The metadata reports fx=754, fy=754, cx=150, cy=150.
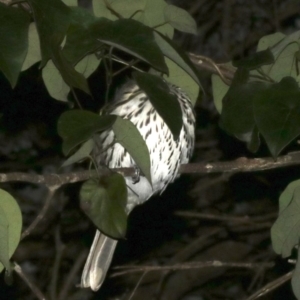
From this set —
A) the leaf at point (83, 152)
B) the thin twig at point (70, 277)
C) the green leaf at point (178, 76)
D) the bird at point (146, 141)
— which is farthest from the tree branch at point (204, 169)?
the thin twig at point (70, 277)

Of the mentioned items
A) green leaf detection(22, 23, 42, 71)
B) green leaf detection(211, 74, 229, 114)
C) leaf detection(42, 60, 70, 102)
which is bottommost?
green leaf detection(211, 74, 229, 114)

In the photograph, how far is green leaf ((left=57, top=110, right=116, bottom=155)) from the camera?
100 centimetres

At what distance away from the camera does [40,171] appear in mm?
4035

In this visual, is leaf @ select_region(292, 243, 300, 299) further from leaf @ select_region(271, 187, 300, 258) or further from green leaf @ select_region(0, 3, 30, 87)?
green leaf @ select_region(0, 3, 30, 87)

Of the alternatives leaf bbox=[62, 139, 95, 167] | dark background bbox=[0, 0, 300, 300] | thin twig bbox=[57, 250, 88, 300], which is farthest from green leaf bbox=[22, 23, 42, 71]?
thin twig bbox=[57, 250, 88, 300]

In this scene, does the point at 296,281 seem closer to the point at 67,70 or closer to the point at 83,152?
the point at 83,152

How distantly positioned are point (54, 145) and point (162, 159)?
1620 millimetres

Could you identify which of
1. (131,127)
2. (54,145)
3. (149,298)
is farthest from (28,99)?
(131,127)

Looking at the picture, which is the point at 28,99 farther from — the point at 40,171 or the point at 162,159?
the point at 162,159

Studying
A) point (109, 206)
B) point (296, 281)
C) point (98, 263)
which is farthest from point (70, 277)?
point (109, 206)

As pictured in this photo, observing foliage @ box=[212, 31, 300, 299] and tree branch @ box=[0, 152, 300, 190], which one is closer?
foliage @ box=[212, 31, 300, 299]

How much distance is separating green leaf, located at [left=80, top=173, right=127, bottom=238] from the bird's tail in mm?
1221

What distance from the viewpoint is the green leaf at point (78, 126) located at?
997mm

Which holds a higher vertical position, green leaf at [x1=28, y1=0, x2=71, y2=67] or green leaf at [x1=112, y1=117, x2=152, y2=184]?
green leaf at [x1=28, y1=0, x2=71, y2=67]
